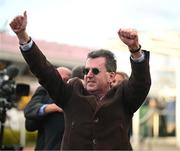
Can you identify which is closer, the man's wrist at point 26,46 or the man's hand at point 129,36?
the man's hand at point 129,36

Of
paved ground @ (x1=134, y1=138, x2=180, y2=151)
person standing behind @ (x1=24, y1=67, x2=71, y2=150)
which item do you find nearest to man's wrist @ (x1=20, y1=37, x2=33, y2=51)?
person standing behind @ (x1=24, y1=67, x2=71, y2=150)

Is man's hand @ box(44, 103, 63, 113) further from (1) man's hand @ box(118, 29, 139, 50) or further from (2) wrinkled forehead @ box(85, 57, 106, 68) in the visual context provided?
(1) man's hand @ box(118, 29, 139, 50)

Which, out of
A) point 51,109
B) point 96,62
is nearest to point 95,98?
point 96,62

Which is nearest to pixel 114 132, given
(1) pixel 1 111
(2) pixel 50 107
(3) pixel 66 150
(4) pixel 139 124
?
(3) pixel 66 150

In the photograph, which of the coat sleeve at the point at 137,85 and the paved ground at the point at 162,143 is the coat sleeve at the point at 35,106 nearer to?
the coat sleeve at the point at 137,85

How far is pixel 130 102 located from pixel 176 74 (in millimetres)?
13574

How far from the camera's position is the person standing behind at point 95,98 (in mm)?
2541

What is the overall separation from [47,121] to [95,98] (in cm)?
146

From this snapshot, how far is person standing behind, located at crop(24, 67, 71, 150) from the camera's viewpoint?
3.95m

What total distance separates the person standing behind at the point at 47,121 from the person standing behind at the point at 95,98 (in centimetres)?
123

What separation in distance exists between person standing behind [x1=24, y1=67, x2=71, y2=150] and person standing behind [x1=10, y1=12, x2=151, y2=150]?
1.23 m

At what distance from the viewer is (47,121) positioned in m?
4.07

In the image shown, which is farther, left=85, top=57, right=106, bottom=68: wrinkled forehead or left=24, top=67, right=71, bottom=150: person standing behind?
left=24, top=67, right=71, bottom=150: person standing behind

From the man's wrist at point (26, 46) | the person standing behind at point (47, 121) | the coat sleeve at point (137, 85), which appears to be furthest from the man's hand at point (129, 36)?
the person standing behind at point (47, 121)
